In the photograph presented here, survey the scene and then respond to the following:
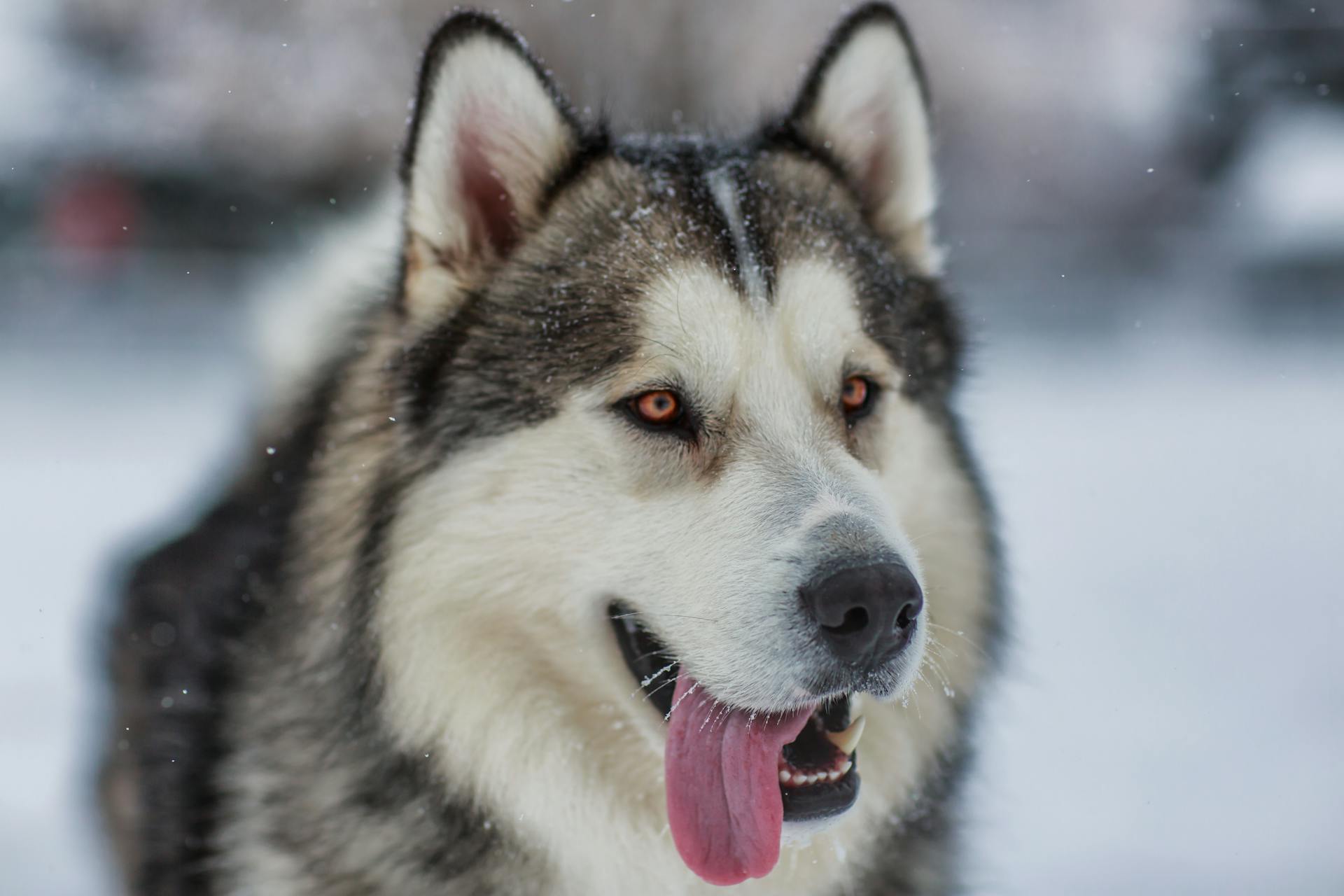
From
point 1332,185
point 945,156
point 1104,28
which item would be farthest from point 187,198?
point 1332,185

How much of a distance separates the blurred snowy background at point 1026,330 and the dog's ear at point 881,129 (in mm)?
359

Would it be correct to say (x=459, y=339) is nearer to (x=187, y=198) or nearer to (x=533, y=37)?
(x=533, y=37)

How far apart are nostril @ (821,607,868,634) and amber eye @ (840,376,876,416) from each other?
0.50 metres

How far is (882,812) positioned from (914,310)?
962 mm

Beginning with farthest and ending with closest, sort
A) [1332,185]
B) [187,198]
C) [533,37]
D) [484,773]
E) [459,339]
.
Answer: [187,198] → [1332,185] → [533,37] → [459,339] → [484,773]

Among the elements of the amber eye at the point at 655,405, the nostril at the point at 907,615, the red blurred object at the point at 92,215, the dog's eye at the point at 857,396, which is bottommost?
the nostril at the point at 907,615

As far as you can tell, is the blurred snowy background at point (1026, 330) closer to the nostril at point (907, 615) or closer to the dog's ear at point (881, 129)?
the dog's ear at point (881, 129)

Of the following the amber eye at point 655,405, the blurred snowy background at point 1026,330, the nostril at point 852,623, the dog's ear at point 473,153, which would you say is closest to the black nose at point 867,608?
the nostril at point 852,623

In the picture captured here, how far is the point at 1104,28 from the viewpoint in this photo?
41.6 feet

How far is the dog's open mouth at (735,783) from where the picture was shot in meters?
1.80

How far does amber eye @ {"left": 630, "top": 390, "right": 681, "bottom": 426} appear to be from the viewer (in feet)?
6.37

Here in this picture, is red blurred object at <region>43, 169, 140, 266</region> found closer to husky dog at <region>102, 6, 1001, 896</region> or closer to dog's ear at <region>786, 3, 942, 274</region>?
husky dog at <region>102, 6, 1001, 896</region>

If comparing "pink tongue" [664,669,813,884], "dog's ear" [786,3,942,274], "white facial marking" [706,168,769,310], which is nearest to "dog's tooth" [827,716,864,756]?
"pink tongue" [664,669,813,884]

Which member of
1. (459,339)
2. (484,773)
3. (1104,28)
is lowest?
(484,773)
